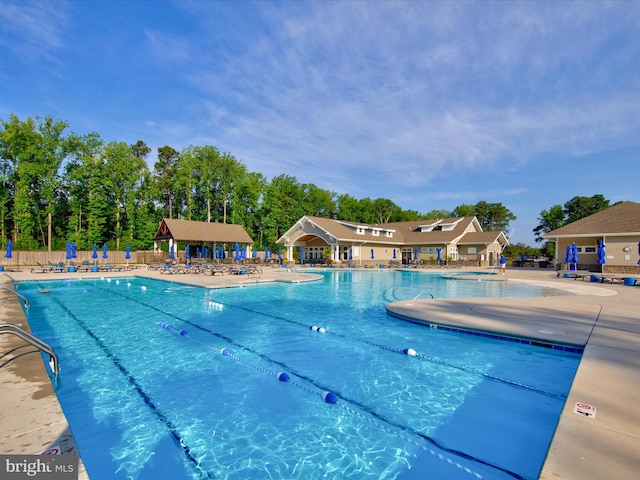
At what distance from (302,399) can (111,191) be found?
43.2 m

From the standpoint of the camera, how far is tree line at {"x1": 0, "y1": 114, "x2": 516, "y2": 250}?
35562 millimetres

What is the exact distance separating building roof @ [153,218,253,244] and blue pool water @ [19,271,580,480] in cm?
2351

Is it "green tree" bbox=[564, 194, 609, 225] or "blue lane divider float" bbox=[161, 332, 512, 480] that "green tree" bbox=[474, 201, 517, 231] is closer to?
"green tree" bbox=[564, 194, 609, 225]

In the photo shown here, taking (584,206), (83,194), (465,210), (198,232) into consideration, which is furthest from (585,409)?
(465,210)

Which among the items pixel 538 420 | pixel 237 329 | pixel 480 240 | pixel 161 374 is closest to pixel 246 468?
pixel 161 374

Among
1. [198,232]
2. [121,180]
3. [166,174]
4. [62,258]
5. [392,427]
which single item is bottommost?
[392,427]

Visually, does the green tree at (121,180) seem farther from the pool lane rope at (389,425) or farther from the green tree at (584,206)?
the green tree at (584,206)

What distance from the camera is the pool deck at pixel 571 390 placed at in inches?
115

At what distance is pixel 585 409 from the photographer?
3.81m

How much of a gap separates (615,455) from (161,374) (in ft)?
21.3

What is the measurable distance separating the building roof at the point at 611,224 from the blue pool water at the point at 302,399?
2616cm

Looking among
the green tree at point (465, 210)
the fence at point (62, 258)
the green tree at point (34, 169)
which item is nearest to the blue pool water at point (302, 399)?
the fence at point (62, 258)

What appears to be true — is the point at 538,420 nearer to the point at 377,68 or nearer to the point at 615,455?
the point at 615,455

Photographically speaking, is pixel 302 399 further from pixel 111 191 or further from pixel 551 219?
Answer: pixel 551 219
